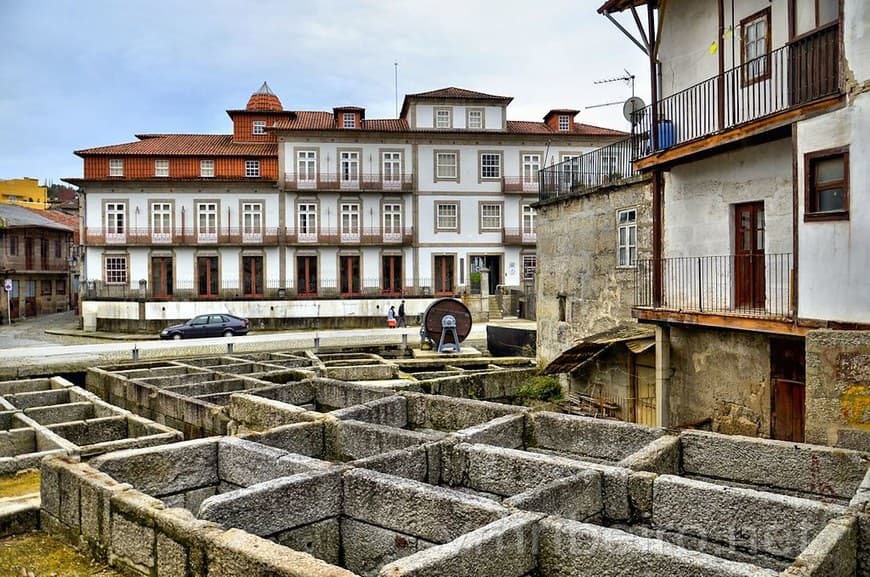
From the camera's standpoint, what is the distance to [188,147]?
148 feet

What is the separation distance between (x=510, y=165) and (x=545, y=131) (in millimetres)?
3082

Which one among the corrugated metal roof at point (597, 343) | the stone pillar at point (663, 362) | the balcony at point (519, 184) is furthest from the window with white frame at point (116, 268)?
the stone pillar at point (663, 362)

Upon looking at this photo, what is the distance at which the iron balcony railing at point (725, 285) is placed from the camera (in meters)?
11.9

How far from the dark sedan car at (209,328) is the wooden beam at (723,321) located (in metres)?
26.1

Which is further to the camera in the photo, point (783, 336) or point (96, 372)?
point (96, 372)

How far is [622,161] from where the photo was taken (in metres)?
17.8

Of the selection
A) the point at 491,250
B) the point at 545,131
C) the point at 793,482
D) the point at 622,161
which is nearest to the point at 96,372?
the point at 622,161

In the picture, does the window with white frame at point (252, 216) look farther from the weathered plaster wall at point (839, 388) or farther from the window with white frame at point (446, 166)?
the weathered plaster wall at point (839, 388)

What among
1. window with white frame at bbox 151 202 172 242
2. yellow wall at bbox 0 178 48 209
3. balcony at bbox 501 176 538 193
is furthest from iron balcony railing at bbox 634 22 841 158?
yellow wall at bbox 0 178 48 209

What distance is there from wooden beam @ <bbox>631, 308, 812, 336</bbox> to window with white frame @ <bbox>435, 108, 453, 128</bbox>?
31834 mm

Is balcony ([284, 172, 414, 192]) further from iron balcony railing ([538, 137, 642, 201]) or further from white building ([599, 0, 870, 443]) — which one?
white building ([599, 0, 870, 443])

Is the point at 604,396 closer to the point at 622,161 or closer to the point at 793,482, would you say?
the point at 622,161

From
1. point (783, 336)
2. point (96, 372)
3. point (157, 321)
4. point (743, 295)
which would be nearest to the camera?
point (783, 336)

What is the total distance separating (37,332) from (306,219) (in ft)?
54.8
